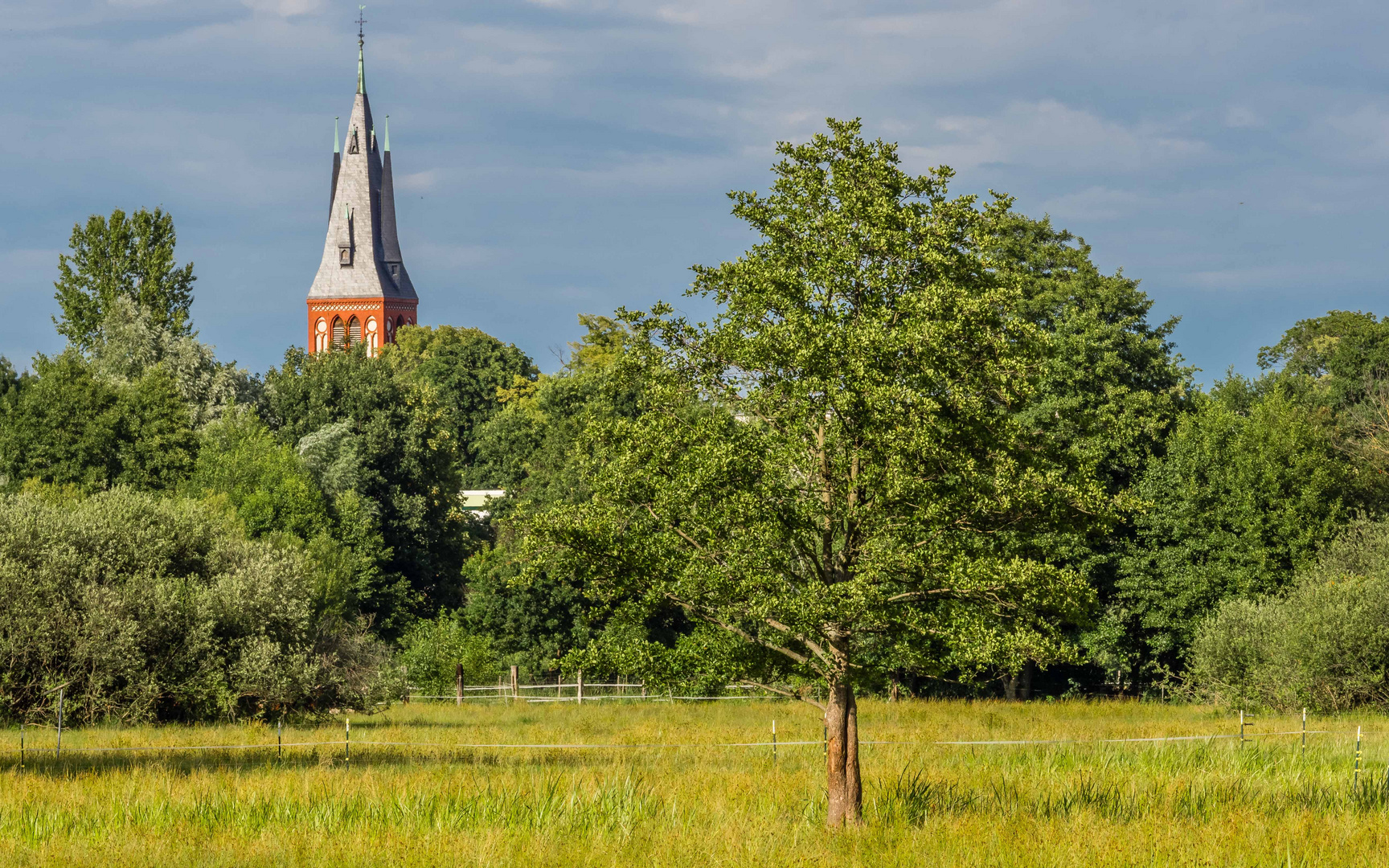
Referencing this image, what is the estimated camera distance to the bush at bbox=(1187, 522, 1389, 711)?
34719 millimetres

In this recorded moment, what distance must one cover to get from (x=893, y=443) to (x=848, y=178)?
3.91 metres

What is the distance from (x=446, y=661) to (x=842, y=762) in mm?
Answer: 37055

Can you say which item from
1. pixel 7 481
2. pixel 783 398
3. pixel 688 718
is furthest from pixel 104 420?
pixel 783 398

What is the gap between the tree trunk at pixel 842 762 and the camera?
54.9ft

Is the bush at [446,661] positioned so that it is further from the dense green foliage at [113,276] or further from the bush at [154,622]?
the dense green foliage at [113,276]

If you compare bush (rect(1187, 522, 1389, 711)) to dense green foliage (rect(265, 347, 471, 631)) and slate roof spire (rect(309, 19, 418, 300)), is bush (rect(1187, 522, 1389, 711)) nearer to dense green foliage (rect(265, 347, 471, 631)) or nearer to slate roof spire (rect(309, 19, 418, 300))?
dense green foliage (rect(265, 347, 471, 631))

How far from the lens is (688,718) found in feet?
122

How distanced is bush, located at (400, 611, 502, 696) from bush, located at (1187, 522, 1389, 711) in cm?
2587

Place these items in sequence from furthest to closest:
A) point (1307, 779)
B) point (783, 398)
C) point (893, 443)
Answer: point (1307, 779) → point (783, 398) → point (893, 443)

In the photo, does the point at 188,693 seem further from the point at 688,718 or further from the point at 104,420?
the point at 104,420

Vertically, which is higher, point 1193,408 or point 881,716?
point 1193,408

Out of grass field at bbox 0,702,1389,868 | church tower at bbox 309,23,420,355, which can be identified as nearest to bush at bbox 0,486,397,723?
grass field at bbox 0,702,1389,868

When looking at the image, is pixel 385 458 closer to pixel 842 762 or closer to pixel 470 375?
pixel 470 375

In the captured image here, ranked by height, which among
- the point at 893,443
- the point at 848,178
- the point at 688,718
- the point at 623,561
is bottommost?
the point at 688,718
